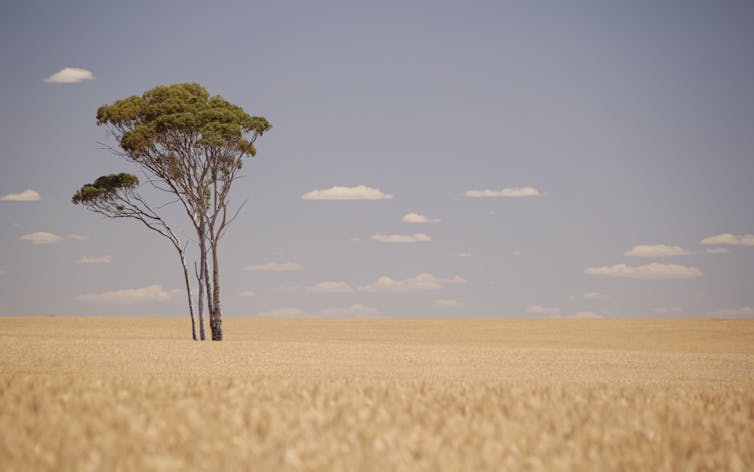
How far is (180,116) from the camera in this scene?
4050 cm

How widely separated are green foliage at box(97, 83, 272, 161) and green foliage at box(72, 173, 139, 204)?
2.24m

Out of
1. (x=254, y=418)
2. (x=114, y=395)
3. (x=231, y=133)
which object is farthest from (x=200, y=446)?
(x=231, y=133)

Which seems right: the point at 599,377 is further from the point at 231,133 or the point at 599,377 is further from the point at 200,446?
the point at 231,133

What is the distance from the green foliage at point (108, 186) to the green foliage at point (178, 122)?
224 centimetres

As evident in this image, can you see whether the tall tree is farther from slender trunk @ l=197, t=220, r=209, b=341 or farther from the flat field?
the flat field

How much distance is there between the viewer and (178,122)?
4025cm

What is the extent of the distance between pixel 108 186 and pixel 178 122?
23.5ft

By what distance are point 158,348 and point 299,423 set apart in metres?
24.5

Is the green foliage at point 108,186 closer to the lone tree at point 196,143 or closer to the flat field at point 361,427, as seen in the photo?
the lone tree at point 196,143

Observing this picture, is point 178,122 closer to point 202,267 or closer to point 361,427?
point 202,267

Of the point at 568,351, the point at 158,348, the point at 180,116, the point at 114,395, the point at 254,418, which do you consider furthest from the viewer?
the point at 180,116

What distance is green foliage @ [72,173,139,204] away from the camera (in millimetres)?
44000

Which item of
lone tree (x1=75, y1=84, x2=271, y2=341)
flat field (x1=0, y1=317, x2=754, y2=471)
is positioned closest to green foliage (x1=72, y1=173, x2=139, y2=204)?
lone tree (x1=75, y1=84, x2=271, y2=341)

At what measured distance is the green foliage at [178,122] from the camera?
133 feet
